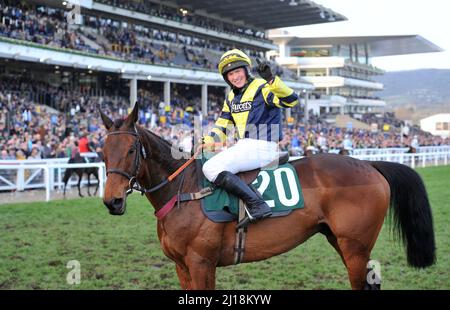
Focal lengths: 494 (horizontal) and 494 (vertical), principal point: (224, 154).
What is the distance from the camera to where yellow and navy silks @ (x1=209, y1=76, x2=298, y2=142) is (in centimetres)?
367

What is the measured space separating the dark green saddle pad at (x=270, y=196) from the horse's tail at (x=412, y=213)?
894 millimetres

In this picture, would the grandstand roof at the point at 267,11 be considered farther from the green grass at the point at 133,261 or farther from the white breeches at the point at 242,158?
the white breeches at the point at 242,158

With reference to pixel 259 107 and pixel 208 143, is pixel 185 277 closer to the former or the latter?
pixel 208 143

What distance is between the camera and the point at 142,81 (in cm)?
3303

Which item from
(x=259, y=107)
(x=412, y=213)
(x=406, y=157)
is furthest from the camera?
(x=406, y=157)

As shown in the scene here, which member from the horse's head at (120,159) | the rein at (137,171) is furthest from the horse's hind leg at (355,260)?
the horse's head at (120,159)

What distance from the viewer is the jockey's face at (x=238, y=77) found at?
380 centimetres

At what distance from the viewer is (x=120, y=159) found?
3.37m

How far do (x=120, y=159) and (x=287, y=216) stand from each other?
1.30 m

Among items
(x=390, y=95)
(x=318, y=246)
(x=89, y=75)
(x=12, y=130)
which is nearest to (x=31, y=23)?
(x=89, y=75)

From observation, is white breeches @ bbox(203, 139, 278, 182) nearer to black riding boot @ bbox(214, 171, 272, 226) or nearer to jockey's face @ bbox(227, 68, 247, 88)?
black riding boot @ bbox(214, 171, 272, 226)

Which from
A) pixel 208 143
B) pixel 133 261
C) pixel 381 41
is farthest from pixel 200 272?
pixel 381 41

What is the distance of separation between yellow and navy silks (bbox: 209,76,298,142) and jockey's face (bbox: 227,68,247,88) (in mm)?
44

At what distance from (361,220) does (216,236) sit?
3.66ft
